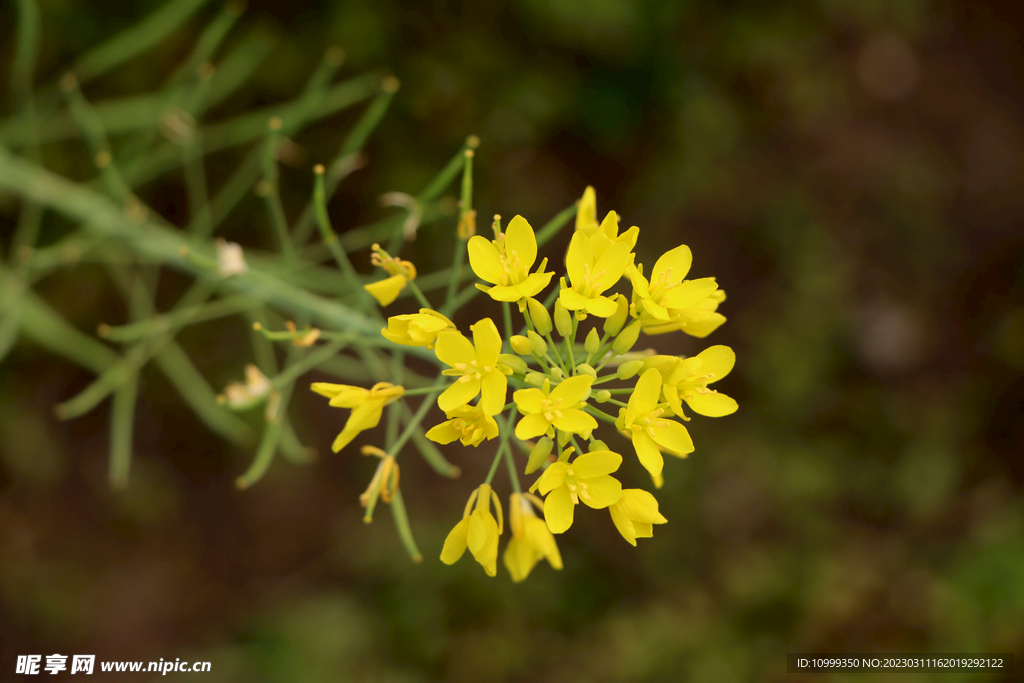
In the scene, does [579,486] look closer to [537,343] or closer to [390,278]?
[537,343]

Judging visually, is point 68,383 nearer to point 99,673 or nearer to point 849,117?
point 99,673

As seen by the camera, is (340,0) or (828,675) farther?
(828,675)

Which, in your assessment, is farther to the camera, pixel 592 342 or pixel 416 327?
pixel 592 342

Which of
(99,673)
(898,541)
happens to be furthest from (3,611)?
(898,541)

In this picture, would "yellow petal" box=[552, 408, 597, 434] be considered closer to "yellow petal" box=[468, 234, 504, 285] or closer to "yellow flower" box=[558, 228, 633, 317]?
"yellow flower" box=[558, 228, 633, 317]

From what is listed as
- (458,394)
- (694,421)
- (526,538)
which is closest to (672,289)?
(458,394)

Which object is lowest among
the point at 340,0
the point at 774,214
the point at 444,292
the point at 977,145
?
the point at 444,292

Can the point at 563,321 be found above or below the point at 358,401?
above

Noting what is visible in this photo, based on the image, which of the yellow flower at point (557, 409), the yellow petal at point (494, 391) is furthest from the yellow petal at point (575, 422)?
the yellow petal at point (494, 391)
